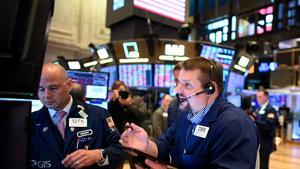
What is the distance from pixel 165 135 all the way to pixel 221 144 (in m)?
0.51

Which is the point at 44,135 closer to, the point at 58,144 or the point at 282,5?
the point at 58,144

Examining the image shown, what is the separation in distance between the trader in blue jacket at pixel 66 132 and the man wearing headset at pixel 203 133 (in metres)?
0.23

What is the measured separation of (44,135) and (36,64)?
90cm

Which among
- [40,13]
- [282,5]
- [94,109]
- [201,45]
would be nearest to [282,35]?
[282,5]

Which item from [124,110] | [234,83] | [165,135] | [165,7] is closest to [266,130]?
[165,7]

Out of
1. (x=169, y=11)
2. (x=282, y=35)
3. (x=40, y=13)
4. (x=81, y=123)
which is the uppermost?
(x=169, y=11)

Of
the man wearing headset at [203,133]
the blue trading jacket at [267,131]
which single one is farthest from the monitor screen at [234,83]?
the man wearing headset at [203,133]

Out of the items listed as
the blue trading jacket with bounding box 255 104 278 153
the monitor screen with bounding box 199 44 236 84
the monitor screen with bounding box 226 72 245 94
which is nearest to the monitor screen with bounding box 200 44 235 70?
the monitor screen with bounding box 199 44 236 84

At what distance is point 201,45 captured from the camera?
6977 millimetres

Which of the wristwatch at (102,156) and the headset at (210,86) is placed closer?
the headset at (210,86)

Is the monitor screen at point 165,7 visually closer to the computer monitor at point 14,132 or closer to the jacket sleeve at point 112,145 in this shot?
the jacket sleeve at point 112,145

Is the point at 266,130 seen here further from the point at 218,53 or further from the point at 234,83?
the point at 234,83

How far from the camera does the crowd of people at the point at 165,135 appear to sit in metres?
1.31

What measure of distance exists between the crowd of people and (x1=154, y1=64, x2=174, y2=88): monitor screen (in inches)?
235
